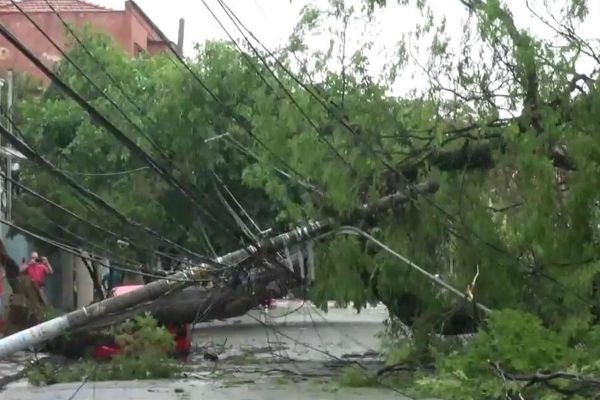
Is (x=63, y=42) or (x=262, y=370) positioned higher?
(x=63, y=42)

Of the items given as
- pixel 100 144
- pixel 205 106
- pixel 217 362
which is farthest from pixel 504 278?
pixel 100 144

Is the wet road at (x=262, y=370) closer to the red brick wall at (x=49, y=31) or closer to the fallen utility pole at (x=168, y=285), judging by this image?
the fallen utility pole at (x=168, y=285)

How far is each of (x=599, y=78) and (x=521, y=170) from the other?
1.11 m

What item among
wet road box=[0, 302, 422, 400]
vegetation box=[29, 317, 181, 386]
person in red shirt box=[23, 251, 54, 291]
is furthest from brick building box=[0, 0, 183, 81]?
vegetation box=[29, 317, 181, 386]

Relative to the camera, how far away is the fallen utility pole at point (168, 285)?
10530mm

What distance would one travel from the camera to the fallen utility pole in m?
10.5

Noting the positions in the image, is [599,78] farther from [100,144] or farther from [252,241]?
[100,144]

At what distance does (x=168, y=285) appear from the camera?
37.8 feet

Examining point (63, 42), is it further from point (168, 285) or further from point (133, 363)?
point (168, 285)

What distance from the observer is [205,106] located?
1792cm

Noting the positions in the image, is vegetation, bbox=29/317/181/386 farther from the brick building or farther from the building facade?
the brick building

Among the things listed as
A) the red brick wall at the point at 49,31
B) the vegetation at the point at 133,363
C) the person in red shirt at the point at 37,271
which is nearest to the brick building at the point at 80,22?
the red brick wall at the point at 49,31

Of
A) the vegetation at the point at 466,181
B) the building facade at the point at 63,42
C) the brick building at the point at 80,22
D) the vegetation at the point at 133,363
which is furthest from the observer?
the brick building at the point at 80,22

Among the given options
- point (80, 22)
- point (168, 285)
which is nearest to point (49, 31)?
point (80, 22)
